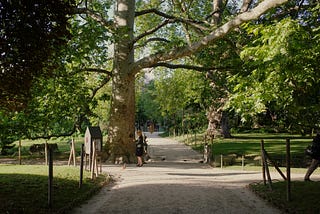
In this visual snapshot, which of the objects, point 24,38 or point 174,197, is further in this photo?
point 174,197

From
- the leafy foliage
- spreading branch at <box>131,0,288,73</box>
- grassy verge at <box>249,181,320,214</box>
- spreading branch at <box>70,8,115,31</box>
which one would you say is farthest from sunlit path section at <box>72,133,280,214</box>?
spreading branch at <box>70,8,115,31</box>

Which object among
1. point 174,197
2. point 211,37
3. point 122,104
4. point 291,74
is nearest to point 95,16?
point 122,104

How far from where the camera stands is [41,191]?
381 inches

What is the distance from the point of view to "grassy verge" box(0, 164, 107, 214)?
7.95m

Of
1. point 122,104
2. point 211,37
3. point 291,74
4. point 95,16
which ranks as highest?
point 95,16

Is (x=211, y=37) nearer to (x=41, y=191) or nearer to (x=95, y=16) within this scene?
(x=95, y=16)

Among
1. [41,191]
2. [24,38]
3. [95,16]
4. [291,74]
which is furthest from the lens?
[95,16]

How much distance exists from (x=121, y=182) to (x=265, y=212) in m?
5.76

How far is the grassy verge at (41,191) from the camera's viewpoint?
26.1 feet

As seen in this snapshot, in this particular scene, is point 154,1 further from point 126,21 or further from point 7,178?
point 7,178

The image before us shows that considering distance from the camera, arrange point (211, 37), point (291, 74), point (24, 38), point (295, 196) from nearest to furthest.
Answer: point (24, 38), point (291, 74), point (295, 196), point (211, 37)

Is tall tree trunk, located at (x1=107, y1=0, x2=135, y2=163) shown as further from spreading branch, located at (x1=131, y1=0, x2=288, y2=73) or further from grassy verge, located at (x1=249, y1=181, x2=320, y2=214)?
grassy verge, located at (x1=249, y1=181, x2=320, y2=214)

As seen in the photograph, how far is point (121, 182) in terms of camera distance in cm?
1284

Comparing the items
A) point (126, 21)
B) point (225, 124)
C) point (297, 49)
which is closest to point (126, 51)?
point (126, 21)
